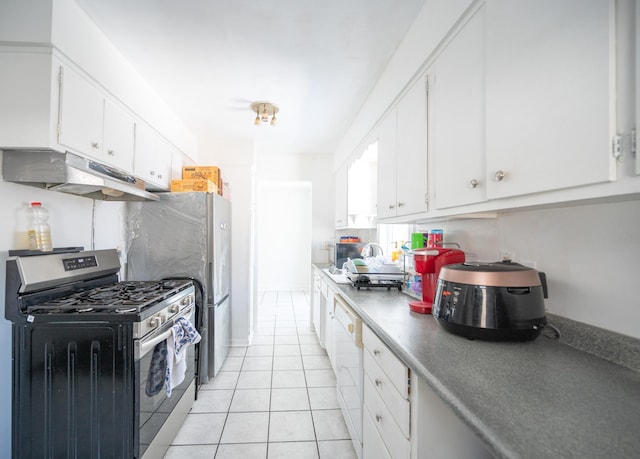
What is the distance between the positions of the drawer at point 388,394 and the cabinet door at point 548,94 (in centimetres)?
82

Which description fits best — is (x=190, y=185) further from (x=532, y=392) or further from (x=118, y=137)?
(x=532, y=392)

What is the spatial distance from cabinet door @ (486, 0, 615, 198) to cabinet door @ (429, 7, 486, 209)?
0.07m

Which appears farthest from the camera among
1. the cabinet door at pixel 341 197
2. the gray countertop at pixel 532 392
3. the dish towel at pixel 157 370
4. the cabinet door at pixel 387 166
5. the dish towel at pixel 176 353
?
the cabinet door at pixel 341 197

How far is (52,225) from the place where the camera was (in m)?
1.70

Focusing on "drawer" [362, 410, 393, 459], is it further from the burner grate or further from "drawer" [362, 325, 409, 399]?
the burner grate

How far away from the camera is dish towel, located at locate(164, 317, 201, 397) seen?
1601 millimetres

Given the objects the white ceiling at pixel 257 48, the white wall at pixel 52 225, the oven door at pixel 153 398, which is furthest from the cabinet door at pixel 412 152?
the white wall at pixel 52 225

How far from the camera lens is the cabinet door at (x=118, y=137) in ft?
5.78

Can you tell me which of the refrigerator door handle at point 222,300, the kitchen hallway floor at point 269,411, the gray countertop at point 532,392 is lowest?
the kitchen hallway floor at point 269,411

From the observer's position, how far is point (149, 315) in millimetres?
1451

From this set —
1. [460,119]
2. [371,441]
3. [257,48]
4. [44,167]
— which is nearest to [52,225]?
[44,167]

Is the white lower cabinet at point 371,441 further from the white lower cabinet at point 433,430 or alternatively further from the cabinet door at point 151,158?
the cabinet door at point 151,158

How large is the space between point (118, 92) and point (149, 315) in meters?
1.49

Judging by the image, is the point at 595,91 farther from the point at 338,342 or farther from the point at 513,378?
the point at 338,342
